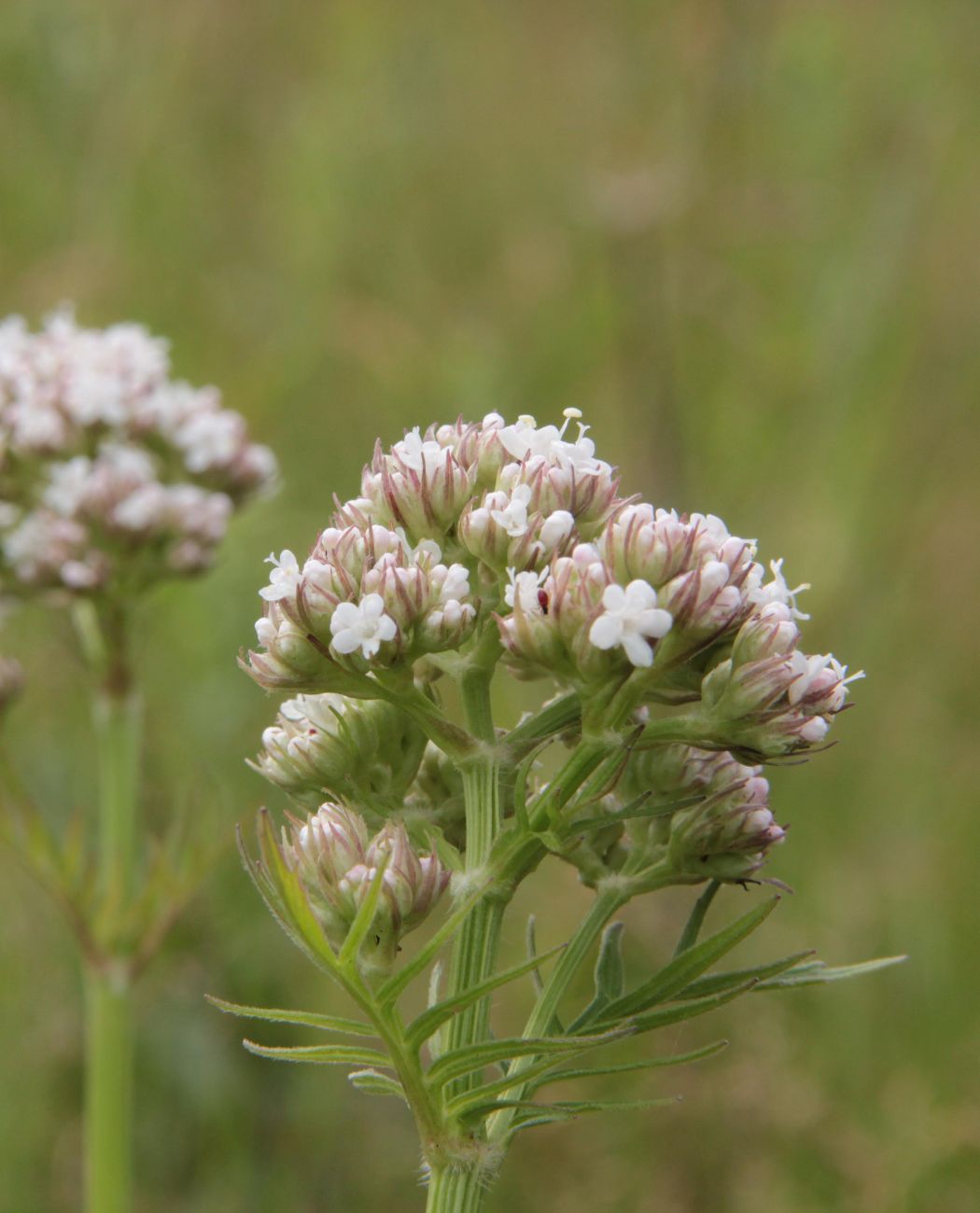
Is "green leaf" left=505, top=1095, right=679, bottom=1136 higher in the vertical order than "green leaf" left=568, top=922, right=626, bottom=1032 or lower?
lower

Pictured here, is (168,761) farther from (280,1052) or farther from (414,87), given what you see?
(414,87)

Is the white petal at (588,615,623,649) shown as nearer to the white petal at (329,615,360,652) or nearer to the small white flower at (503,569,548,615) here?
the small white flower at (503,569,548,615)

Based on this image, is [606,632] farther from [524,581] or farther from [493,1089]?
[493,1089]

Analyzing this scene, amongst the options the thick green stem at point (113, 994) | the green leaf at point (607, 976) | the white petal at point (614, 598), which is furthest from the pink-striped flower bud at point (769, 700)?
the thick green stem at point (113, 994)

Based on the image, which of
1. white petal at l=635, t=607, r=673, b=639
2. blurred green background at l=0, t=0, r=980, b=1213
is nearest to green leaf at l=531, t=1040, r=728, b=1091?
white petal at l=635, t=607, r=673, b=639

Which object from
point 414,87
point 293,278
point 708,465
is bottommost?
point 708,465

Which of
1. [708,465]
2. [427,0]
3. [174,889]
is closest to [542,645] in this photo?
[174,889]
